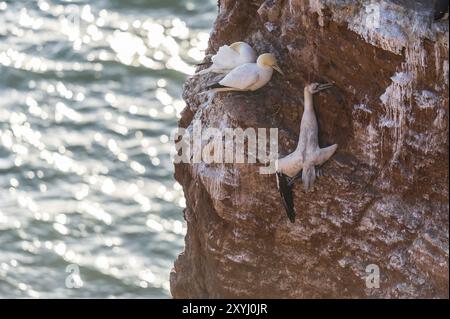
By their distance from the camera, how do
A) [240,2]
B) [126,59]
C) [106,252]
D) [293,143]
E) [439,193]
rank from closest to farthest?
[439,193]
[293,143]
[240,2]
[106,252]
[126,59]

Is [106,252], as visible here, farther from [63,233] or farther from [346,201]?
[346,201]

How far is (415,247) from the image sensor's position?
8336 millimetres

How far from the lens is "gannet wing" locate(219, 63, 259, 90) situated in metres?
8.84

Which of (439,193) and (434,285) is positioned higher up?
(439,193)

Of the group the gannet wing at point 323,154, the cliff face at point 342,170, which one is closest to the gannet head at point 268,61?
the cliff face at point 342,170

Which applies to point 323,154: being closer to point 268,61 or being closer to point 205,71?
point 268,61

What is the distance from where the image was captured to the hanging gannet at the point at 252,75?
8.85m

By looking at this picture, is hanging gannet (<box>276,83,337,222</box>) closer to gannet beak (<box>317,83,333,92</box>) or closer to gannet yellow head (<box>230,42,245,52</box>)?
gannet beak (<box>317,83,333,92</box>)

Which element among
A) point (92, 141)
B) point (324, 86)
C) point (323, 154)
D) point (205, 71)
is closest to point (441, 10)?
point (324, 86)

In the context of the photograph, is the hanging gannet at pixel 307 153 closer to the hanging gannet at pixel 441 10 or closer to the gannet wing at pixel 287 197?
the gannet wing at pixel 287 197

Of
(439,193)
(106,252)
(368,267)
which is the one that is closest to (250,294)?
(368,267)

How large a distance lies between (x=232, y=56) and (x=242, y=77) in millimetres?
444

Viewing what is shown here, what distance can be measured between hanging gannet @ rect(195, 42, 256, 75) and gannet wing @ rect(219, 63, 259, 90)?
0.21 m

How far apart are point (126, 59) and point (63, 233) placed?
4.06 m
